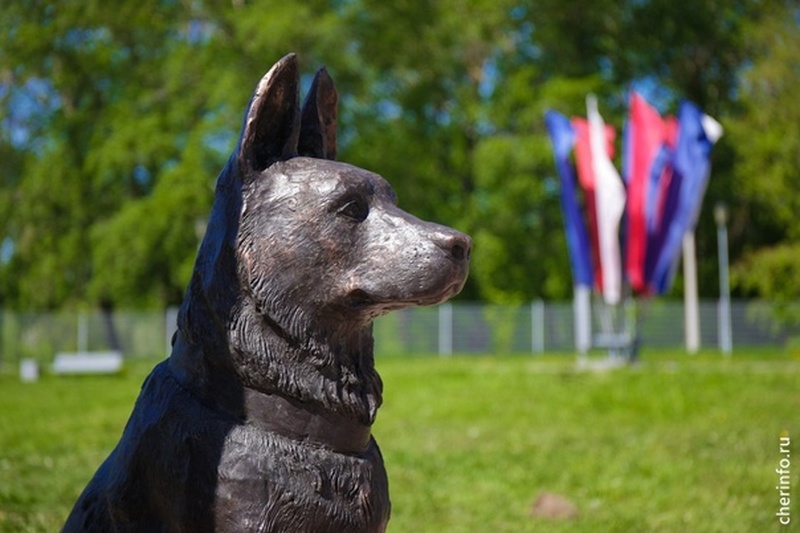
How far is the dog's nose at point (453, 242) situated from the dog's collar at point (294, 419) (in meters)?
0.53

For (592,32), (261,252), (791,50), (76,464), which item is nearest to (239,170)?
(261,252)

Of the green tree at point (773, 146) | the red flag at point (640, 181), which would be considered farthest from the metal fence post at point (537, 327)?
A: the red flag at point (640, 181)

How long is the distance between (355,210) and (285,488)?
30.1 inches

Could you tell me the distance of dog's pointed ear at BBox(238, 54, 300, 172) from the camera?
2512mm

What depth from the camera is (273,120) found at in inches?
102

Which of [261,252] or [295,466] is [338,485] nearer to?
[295,466]

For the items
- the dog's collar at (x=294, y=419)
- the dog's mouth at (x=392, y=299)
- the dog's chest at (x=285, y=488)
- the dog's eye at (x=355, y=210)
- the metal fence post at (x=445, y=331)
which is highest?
the dog's eye at (x=355, y=210)

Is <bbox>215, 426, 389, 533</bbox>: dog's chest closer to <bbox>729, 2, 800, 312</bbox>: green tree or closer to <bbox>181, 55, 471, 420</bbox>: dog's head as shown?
<bbox>181, 55, 471, 420</bbox>: dog's head

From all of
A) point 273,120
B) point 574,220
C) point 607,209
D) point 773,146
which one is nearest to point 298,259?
point 273,120

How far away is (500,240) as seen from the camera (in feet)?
98.0

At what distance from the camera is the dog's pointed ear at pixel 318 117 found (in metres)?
2.82

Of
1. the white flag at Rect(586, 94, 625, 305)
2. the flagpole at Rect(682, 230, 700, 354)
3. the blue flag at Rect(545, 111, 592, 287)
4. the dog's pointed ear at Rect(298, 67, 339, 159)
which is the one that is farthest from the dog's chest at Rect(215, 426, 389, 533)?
the flagpole at Rect(682, 230, 700, 354)

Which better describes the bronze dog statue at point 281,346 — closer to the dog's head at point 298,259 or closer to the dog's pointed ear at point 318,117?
the dog's head at point 298,259

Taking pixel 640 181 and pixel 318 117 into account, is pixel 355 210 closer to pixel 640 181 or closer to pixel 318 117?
pixel 318 117
